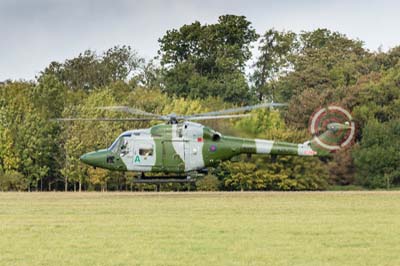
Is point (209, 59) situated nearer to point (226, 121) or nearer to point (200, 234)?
point (226, 121)

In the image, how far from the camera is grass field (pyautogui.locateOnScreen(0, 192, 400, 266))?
17969mm

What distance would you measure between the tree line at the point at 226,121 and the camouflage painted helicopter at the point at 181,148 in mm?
2432

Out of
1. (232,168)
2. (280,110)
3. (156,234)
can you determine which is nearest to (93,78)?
(280,110)

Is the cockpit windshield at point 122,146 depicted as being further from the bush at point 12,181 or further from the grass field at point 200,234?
the bush at point 12,181

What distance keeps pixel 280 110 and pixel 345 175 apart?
9749 mm

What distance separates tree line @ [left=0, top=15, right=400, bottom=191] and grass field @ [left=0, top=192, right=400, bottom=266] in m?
13.0

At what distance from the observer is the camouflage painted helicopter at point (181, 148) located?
4069 centimetres

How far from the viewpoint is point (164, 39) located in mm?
82750

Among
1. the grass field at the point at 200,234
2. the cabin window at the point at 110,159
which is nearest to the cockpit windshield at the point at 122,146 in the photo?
the cabin window at the point at 110,159

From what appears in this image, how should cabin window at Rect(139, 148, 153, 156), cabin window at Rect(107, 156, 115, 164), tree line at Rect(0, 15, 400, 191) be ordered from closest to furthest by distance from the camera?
cabin window at Rect(139, 148, 153, 156) → cabin window at Rect(107, 156, 115, 164) → tree line at Rect(0, 15, 400, 191)

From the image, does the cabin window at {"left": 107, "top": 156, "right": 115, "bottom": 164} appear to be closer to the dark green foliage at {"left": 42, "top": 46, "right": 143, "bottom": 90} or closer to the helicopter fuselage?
the helicopter fuselage

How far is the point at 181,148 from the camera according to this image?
134 feet

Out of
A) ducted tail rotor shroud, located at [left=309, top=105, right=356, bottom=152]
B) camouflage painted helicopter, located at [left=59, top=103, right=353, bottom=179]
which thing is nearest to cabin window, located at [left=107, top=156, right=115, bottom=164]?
camouflage painted helicopter, located at [left=59, top=103, right=353, bottom=179]

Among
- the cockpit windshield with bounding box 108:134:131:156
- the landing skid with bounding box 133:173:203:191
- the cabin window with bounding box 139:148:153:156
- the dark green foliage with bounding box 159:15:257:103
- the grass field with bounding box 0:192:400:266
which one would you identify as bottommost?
the grass field with bounding box 0:192:400:266
